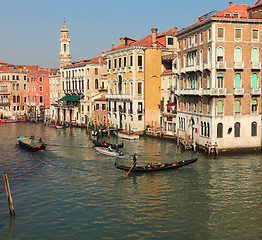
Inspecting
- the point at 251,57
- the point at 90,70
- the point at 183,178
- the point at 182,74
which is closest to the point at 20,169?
the point at 183,178

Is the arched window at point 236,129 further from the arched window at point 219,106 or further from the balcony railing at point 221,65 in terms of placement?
the balcony railing at point 221,65

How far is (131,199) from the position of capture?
76.4ft

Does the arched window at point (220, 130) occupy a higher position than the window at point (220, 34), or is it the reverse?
the window at point (220, 34)

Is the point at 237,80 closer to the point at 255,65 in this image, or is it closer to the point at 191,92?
the point at 255,65

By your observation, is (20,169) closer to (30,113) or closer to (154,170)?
(154,170)

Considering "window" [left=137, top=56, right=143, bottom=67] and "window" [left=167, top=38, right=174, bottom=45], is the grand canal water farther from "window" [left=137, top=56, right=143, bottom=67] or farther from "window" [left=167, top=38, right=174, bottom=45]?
"window" [left=167, top=38, right=174, bottom=45]

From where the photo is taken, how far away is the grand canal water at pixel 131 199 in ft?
61.2

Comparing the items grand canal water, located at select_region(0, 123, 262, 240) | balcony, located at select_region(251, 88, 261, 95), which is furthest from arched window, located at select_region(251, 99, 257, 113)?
grand canal water, located at select_region(0, 123, 262, 240)

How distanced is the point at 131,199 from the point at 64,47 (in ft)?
200

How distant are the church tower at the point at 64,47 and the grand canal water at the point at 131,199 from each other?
4476 cm

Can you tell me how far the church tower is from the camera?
256ft

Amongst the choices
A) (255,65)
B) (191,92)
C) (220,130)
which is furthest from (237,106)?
(191,92)

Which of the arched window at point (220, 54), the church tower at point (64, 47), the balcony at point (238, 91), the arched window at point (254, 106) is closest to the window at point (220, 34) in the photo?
the arched window at point (220, 54)

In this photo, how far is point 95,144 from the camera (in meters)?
43.0
